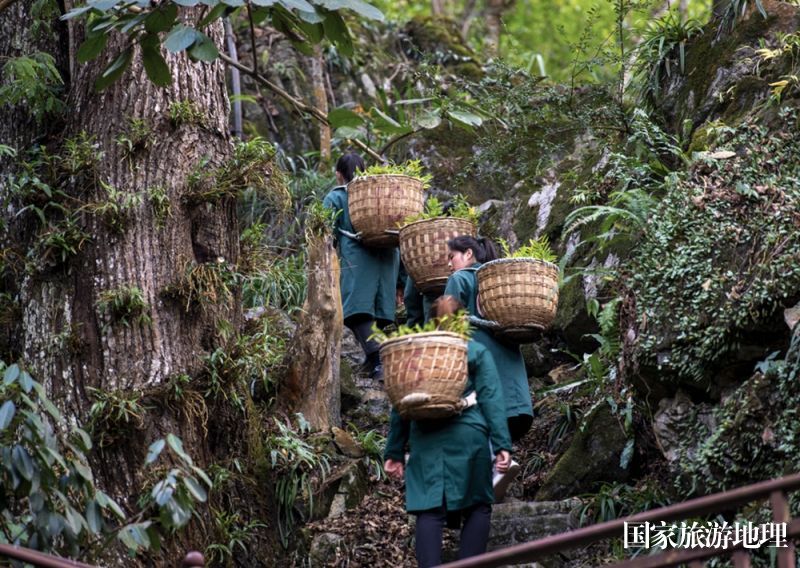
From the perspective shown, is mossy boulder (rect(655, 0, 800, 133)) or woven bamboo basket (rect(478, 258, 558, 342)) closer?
woven bamboo basket (rect(478, 258, 558, 342))

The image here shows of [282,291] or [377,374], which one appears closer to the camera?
[377,374]

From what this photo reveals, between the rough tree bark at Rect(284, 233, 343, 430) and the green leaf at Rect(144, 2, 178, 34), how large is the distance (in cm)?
335

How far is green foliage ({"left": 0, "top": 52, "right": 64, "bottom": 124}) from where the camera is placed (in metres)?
6.98

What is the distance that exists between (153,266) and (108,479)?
1.29 m

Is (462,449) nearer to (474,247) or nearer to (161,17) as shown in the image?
(474,247)

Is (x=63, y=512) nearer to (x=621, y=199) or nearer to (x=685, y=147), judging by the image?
(x=621, y=199)

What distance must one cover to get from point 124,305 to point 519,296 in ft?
7.40

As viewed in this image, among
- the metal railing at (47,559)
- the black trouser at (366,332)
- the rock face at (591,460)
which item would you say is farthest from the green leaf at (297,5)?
the black trouser at (366,332)

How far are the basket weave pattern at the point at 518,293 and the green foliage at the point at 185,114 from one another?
6.64 feet

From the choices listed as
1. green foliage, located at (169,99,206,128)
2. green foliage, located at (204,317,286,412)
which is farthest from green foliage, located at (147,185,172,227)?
green foliage, located at (204,317,286,412)

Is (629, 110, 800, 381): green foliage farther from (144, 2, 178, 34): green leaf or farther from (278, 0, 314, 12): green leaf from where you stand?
(144, 2, 178, 34): green leaf

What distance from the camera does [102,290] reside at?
6664 mm

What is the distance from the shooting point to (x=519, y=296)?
6578mm

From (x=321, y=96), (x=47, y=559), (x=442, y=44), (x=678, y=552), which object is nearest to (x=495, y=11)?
(x=442, y=44)
